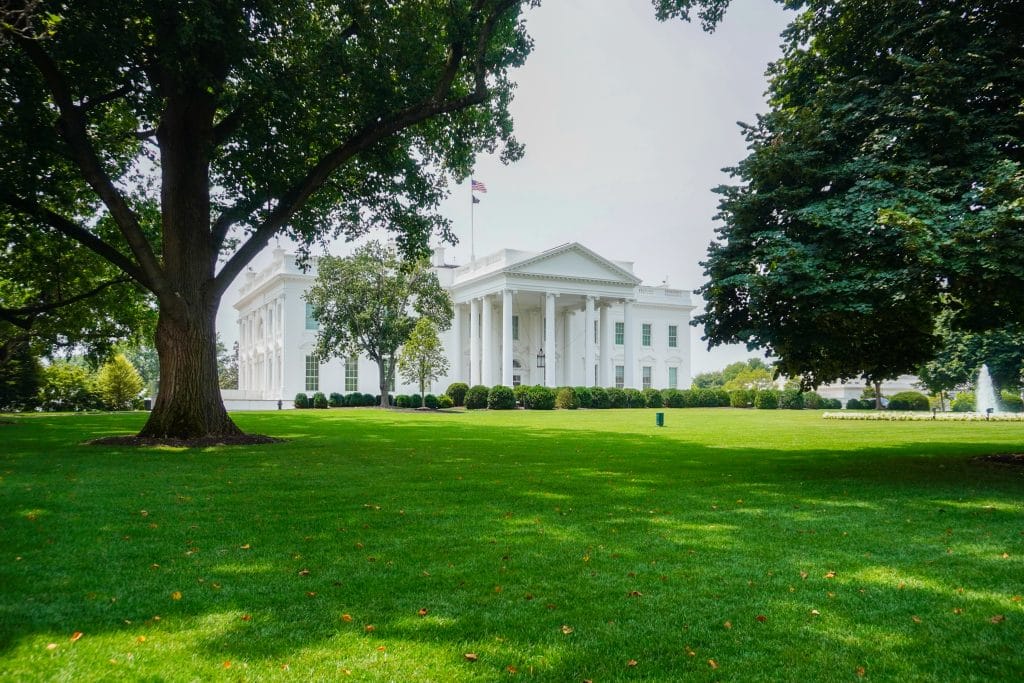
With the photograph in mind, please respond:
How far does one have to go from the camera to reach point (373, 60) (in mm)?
14164

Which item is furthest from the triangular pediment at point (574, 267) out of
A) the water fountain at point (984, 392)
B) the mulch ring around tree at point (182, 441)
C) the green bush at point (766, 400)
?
the mulch ring around tree at point (182, 441)

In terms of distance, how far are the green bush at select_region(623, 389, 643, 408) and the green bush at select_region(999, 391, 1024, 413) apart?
69.0ft

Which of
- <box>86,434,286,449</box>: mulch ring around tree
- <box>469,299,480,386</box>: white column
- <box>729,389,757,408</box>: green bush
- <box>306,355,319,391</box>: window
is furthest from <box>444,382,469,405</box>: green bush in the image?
<box>86,434,286,449</box>: mulch ring around tree

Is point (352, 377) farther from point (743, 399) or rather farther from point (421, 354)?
point (743, 399)

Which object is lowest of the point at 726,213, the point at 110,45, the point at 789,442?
the point at 789,442

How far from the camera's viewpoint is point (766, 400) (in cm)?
4991

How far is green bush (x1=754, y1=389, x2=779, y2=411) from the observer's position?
49.6m

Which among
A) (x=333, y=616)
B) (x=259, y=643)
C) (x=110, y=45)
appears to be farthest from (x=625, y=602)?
(x=110, y=45)

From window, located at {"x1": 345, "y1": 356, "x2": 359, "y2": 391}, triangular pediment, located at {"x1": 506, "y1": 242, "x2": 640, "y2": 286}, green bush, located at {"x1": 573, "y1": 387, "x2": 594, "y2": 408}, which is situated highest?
triangular pediment, located at {"x1": 506, "y1": 242, "x2": 640, "y2": 286}

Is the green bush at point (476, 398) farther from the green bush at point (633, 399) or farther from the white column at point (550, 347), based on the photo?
the green bush at point (633, 399)

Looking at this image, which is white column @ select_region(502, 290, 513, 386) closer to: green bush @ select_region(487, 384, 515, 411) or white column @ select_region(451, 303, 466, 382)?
green bush @ select_region(487, 384, 515, 411)

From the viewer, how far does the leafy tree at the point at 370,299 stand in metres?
39.0

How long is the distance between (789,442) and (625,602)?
45.5 feet

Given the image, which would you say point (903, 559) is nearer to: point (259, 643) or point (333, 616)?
point (333, 616)
